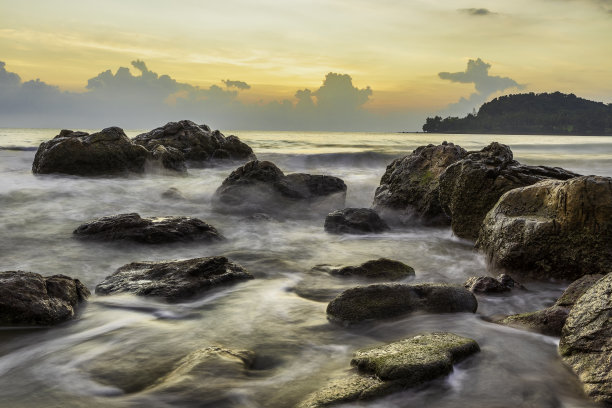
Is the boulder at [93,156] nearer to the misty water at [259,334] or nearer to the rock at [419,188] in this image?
the misty water at [259,334]

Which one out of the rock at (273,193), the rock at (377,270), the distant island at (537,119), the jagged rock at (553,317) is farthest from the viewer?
the distant island at (537,119)

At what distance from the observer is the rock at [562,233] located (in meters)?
6.00

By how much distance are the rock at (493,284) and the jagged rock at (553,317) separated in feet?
3.23

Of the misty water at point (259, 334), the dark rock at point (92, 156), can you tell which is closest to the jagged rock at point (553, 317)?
the misty water at point (259, 334)

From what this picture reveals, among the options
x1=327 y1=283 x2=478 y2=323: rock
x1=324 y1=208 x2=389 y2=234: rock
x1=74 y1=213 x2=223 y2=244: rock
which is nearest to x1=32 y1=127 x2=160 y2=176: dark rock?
x1=74 y1=213 x2=223 y2=244: rock

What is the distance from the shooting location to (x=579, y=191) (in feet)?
20.3

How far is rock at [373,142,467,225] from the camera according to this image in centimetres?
1035

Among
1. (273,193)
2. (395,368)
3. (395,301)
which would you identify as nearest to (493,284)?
(395,301)

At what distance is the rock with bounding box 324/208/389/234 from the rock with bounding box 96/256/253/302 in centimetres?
372

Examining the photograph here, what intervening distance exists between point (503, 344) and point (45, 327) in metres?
4.20

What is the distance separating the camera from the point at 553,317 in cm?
459

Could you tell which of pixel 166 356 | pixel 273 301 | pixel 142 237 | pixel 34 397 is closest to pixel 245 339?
pixel 166 356

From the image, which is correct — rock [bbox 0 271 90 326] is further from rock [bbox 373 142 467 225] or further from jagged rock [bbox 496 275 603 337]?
rock [bbox 373 142 467 225]

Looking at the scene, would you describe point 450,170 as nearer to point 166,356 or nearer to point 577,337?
point 577,337
